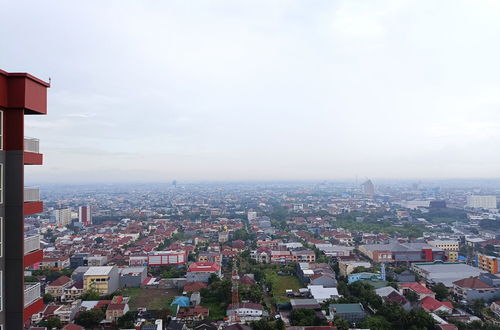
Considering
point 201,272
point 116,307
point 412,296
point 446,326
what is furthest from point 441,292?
point 116,307

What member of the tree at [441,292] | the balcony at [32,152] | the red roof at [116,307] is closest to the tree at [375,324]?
the tree at [441,292]

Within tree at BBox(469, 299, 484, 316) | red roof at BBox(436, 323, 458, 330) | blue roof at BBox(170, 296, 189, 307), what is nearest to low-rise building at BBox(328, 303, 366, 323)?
red roof at BBox(436, 323, 458, 330)

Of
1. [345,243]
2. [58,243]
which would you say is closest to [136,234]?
[58,243]

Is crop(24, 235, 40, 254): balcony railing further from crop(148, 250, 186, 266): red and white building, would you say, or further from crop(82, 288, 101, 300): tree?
crop(148, 250, 186, 266): red and white building

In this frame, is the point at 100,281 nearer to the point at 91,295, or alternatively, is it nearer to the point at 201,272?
the point at 91,295

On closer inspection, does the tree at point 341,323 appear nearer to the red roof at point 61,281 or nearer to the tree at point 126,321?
the tree at point 126,321

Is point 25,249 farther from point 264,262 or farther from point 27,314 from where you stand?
point 264,262
